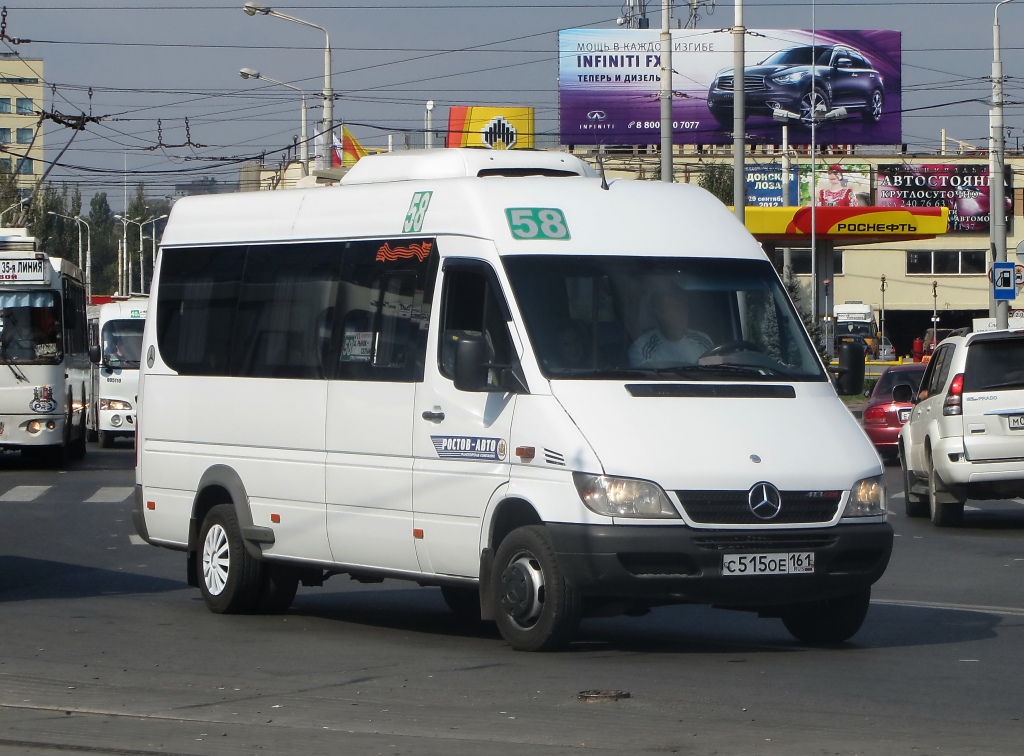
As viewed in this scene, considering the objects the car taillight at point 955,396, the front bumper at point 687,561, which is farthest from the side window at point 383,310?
the car taillight at point 955,396

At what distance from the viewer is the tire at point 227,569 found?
11.4 meters

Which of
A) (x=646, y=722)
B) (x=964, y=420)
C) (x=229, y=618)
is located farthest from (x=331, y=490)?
(x=964, y=420)

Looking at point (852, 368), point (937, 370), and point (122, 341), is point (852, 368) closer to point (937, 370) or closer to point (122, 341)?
point (937, 370)

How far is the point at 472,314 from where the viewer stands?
9820mm

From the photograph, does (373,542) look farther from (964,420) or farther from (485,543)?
(964,420)

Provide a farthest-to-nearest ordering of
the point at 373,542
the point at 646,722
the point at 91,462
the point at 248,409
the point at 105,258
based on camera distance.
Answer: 1. the point at 105,258
2. the point at 91,462
3. the point at 248,409
4. the point at 373,542
5. the point at 646,722

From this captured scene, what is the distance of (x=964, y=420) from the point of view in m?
Answer: 17.6

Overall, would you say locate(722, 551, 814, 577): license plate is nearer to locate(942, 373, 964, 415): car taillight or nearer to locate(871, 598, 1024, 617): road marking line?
locate(871, 598, 1024, 617): road marking line

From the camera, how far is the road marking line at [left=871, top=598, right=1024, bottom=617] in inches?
451

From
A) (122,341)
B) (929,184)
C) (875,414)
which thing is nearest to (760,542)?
(875,414)

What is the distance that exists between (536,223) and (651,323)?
2.77 feet

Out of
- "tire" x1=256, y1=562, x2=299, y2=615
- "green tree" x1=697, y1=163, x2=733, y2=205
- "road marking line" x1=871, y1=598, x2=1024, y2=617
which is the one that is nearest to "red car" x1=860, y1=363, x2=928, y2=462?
"road marking line" x1=871, y1=598, x2=1024, y2=617

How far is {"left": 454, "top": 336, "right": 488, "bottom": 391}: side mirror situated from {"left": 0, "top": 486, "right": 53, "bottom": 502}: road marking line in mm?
13565

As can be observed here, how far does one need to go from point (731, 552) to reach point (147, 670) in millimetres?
2929
